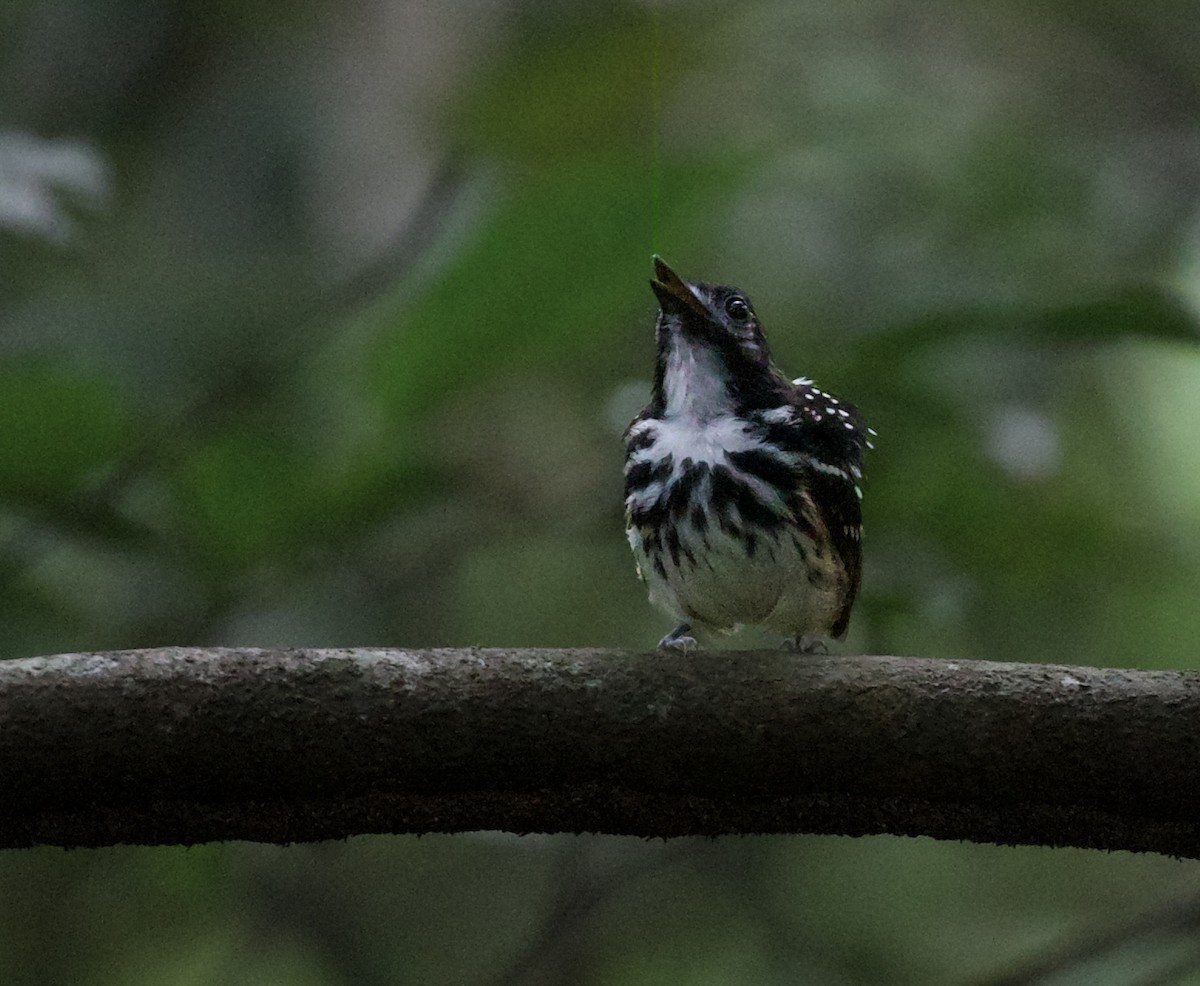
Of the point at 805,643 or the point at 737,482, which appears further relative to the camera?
the point at 805,643

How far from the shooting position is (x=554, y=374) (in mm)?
3984

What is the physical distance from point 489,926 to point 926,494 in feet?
7.86

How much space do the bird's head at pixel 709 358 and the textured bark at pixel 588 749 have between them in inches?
42.6

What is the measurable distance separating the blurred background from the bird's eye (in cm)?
20

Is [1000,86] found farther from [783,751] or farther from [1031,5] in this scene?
[783,751]

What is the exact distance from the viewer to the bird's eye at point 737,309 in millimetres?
3332

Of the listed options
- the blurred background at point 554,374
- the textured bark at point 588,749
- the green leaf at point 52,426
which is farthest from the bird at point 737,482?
the green leaf at point 52,426

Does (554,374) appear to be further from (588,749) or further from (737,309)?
(588,749)

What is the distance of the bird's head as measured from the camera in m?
3.23

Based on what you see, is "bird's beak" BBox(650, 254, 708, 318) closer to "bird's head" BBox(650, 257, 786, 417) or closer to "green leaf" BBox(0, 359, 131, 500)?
"bird's head" BBox(650, 257, 786, 417)

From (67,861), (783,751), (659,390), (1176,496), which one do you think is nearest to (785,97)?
(1176,496)

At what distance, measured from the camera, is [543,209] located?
2924mm

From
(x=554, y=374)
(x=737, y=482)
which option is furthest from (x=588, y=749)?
(x=554, y=374)

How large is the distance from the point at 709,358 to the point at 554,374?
30.7 inches
